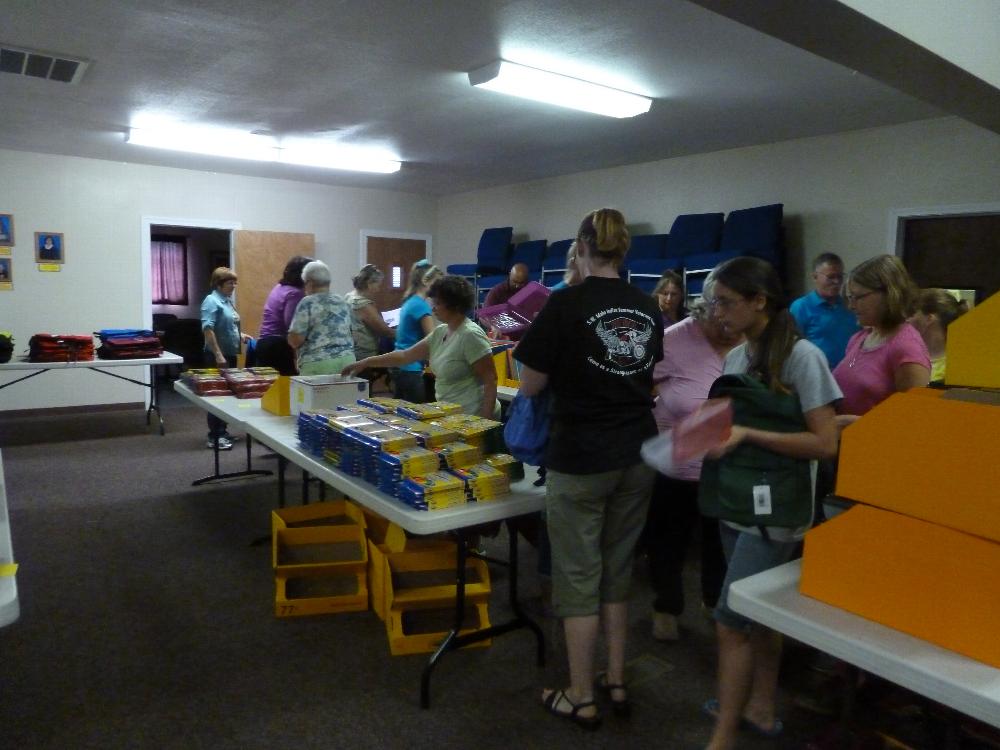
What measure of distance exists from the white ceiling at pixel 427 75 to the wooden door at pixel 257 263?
1821 millimetres

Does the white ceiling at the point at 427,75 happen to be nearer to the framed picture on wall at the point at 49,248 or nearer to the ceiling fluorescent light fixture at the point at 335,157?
the ceiling fluorescent light fixture at the point at 335,157

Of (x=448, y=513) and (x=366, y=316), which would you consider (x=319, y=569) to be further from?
(x=366, y=316)

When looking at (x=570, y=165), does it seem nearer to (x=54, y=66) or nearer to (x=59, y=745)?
(x=54, y=66)

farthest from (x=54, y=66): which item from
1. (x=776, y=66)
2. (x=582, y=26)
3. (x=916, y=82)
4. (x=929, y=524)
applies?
(x=929, y=524)

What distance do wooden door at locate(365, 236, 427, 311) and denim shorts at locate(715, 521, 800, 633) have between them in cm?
785

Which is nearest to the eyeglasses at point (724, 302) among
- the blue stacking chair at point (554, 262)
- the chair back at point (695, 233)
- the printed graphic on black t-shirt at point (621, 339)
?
the printed graphic on black t-shirt at point (621, 339)

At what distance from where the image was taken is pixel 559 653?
8.56 feet

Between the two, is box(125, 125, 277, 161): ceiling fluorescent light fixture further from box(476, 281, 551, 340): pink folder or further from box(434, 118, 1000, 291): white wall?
box(476, 281, 551, 340): pink folder

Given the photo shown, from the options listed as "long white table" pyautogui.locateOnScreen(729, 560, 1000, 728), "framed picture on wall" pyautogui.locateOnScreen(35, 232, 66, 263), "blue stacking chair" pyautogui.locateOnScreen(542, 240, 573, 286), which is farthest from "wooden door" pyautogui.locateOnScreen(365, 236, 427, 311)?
"long white table" pyautogui.locateOnScreen(729, 560, 1000, 728)

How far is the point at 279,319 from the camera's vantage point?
16.3 ft

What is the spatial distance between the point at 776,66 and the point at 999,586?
345 centimetres

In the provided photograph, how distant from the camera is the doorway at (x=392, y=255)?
917 cm

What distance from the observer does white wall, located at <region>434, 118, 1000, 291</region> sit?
474cm

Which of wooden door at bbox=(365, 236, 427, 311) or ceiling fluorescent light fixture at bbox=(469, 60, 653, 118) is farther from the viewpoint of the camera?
wooden door at bbox=(365, 236, 427, 311)
